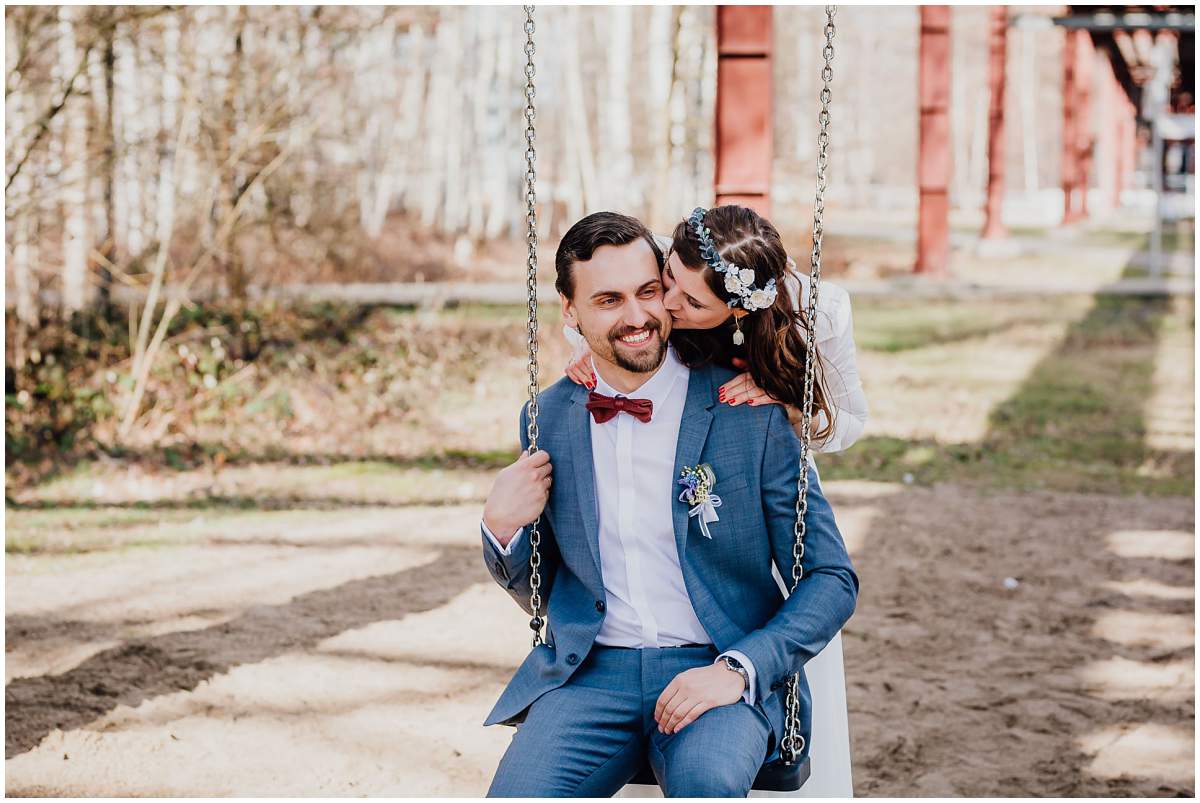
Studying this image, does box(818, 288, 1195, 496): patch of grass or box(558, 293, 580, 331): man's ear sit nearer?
box(558, 293, 580, 331): man's ear

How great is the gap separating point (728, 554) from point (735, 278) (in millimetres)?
561

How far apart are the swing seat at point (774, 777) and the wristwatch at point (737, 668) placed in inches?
9.7

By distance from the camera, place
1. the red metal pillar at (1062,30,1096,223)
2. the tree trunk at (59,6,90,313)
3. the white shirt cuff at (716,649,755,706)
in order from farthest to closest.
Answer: the red metal pillar at (1062,30,1096,223)
the tree trunk at (59,6,90,313)
the white shirt cuff at (716,649,755,706)

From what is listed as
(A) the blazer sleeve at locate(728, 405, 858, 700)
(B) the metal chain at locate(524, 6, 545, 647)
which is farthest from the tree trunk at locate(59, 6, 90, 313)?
(A) the blazer sleeve at locate(728, 405, 858, 700)

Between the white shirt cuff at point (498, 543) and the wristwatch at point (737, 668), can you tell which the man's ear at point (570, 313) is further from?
the wristwatch at point (737, 668)

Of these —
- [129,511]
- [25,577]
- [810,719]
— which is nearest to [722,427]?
[810,719]

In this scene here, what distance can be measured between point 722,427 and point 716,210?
17.5 inches

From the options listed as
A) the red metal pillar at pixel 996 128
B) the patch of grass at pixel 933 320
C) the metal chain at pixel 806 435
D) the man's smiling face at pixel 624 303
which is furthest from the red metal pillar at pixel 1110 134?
the man's smiling face at pixel 624 303

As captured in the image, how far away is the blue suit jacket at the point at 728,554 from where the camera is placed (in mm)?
2744

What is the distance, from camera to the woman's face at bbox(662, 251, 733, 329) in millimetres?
2775

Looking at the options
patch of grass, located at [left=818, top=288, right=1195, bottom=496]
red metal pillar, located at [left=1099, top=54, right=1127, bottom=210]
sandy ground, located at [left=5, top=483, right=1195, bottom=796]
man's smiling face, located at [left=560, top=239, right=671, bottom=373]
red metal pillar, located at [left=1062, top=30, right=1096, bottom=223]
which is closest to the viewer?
man's smiling face, located at [left=560, top=239, right=671, bottom=373]

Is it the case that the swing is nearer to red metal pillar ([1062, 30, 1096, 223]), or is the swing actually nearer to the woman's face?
the woman's face

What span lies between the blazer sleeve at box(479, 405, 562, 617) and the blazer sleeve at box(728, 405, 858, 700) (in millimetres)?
473

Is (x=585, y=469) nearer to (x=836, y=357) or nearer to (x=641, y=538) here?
(x=641, y=538)
